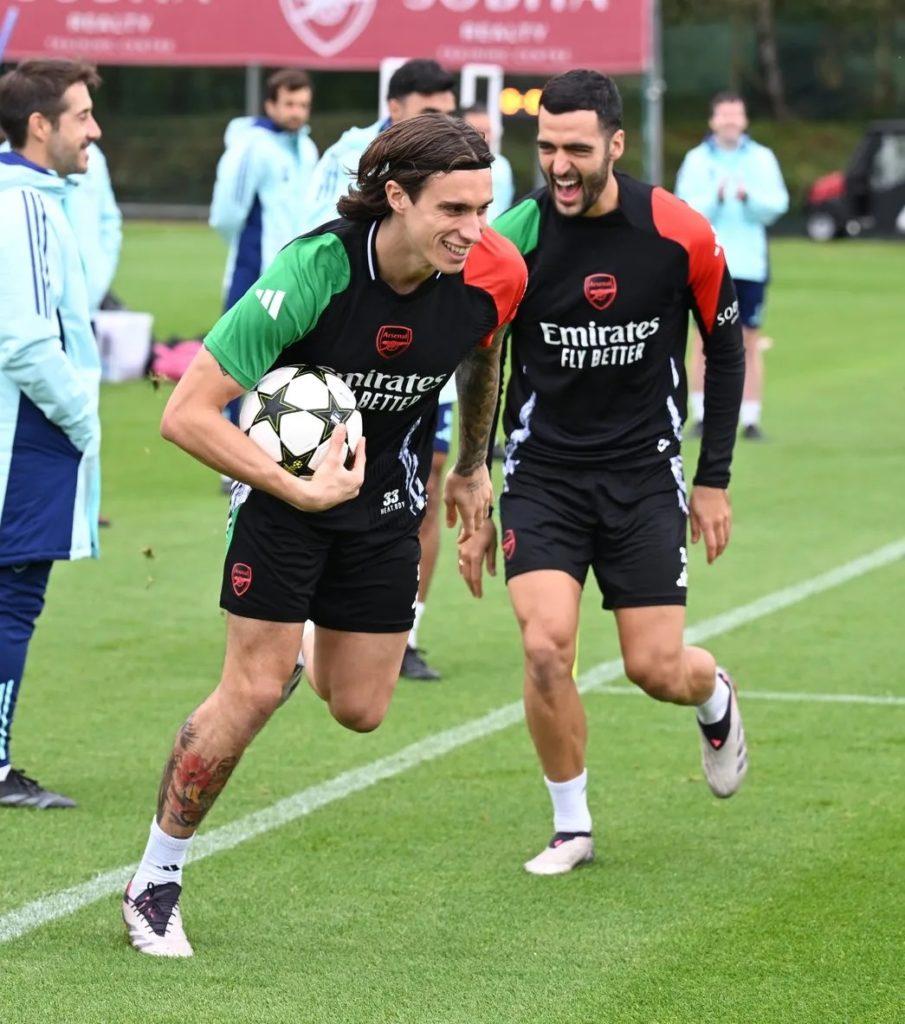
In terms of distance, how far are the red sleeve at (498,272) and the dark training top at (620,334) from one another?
602 millimetres

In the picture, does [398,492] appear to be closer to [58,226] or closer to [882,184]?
[58,226]

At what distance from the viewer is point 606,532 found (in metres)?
6.12

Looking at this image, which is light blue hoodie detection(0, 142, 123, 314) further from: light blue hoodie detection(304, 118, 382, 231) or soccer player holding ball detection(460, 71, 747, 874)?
soccer player holding ball detection(460, 71, 747, 874)

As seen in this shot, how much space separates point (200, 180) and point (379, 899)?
39.6 meters

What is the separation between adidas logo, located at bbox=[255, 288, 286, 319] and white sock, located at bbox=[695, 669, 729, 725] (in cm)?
220

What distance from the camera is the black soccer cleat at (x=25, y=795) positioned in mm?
6570

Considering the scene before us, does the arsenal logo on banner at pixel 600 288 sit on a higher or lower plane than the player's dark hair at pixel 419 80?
lower

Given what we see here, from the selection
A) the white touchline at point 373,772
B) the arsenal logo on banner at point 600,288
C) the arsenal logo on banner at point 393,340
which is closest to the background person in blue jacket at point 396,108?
the white touchline at point 373,772

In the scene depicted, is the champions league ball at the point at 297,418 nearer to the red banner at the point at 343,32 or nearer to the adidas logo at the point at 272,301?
the adidas logo at the point at 272,301

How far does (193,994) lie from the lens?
4.90 meters

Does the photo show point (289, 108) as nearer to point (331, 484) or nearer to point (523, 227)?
point (523, 227)

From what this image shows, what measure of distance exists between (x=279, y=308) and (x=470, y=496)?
1274 mm

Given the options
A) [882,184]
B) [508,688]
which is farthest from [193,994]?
[882,184]

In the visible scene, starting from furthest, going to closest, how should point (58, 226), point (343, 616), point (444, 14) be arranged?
1. point (444, 14)
2. point (58, 226)
3. point (343, 616)
